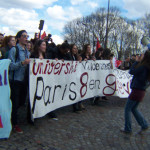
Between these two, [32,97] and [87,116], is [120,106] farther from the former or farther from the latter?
[32,97]

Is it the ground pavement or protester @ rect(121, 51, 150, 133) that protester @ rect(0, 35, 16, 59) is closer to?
the ground pavement

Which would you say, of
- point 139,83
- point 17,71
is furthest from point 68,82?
point 139,83

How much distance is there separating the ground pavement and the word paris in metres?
0.35

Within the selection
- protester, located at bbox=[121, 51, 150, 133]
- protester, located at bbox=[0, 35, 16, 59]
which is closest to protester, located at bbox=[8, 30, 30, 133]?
protester, located at bbox=[0, 35, 16, 59]

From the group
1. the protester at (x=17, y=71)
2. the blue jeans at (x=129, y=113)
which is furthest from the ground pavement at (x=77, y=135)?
the protester at (x=17, y=71)

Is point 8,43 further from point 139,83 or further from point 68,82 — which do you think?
point 139,83

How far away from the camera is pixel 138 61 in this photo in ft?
12.8

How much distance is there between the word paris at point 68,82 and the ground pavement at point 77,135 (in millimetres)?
346

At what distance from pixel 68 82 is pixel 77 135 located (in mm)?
1645

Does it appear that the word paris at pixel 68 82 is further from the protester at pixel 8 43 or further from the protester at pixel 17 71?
the protester at pixel 8 43

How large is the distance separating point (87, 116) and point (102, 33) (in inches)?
1448

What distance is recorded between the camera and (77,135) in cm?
376

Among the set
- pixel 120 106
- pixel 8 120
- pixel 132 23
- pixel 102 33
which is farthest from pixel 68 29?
pixel 8 120

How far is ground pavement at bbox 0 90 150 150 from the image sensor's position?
3283 mm
